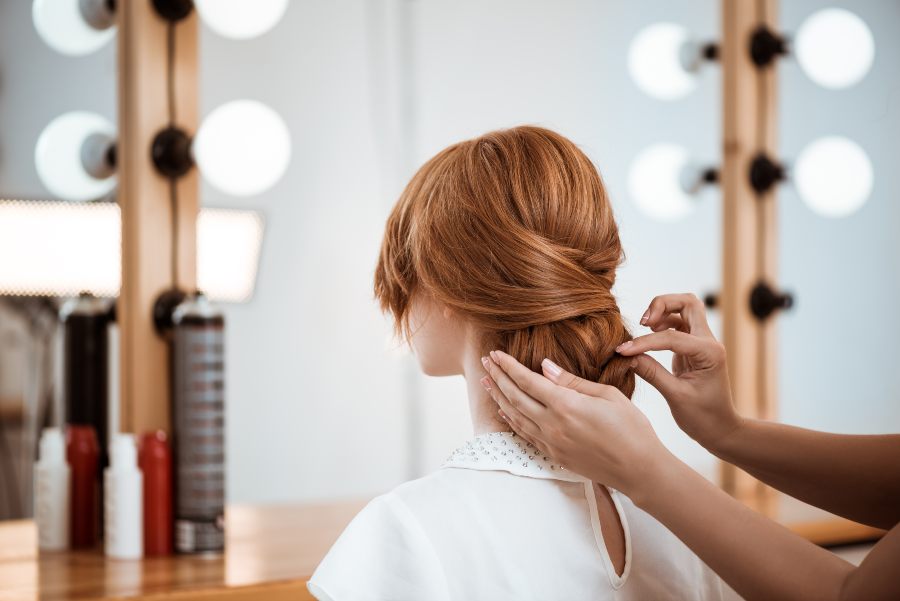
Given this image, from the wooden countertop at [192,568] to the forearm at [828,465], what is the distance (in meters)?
0.53

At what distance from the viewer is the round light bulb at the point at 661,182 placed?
1.94 meters

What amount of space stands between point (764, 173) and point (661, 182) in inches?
8.3

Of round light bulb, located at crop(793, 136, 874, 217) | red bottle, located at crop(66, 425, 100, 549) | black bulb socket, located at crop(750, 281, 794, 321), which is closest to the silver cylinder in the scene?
red bottle, located at crop(66, 425, 100, 549)

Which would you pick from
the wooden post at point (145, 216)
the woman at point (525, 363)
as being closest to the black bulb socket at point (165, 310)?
the wooden post at point (145, 216)

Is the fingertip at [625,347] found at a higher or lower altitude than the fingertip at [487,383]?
higher

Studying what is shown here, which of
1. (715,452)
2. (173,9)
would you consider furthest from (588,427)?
(173,9)

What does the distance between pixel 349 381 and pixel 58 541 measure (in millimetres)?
770

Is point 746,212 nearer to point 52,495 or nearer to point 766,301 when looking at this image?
point 766,301

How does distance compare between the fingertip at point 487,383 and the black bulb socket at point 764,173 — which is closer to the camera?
the fingertip at point 487,383

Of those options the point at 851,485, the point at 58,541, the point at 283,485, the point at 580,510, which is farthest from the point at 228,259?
the point at 851,485

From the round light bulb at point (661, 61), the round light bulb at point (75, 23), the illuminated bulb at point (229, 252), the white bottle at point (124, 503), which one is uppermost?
the round light bulb at point (661, 61)

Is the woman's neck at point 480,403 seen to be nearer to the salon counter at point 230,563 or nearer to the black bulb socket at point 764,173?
the salon counter at point 230,563

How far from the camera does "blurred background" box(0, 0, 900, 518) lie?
178 cm

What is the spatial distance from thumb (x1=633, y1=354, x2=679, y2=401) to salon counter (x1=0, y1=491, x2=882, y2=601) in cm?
46
